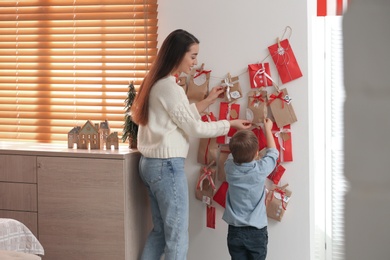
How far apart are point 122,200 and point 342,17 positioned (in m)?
3.01

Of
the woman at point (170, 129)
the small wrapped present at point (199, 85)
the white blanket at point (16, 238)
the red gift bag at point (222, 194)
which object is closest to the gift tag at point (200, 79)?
the small wrapped present at point (199, 85)

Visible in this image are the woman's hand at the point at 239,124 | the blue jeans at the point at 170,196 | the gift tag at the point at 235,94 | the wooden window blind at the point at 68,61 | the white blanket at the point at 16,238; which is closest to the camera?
the white blanket at the point at 16,238

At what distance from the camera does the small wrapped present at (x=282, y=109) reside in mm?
3135

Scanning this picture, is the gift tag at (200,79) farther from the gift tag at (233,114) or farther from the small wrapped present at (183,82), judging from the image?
the gift tag at (233,114)

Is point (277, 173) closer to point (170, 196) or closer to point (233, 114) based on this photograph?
point (233, 114)

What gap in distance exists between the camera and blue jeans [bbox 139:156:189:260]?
3014 mm

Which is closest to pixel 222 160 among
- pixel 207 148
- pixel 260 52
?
pixel 207 148

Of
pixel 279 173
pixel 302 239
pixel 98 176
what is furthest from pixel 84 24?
pixel 302 239

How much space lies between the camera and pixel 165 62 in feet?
9.87

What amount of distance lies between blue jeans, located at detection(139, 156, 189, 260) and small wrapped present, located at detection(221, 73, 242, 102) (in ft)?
1.54

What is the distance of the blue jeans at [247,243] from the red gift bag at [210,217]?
1.18 feet

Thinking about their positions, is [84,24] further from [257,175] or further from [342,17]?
[342,17]

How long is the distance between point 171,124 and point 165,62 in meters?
0.33

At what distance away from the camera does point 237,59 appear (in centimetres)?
323
